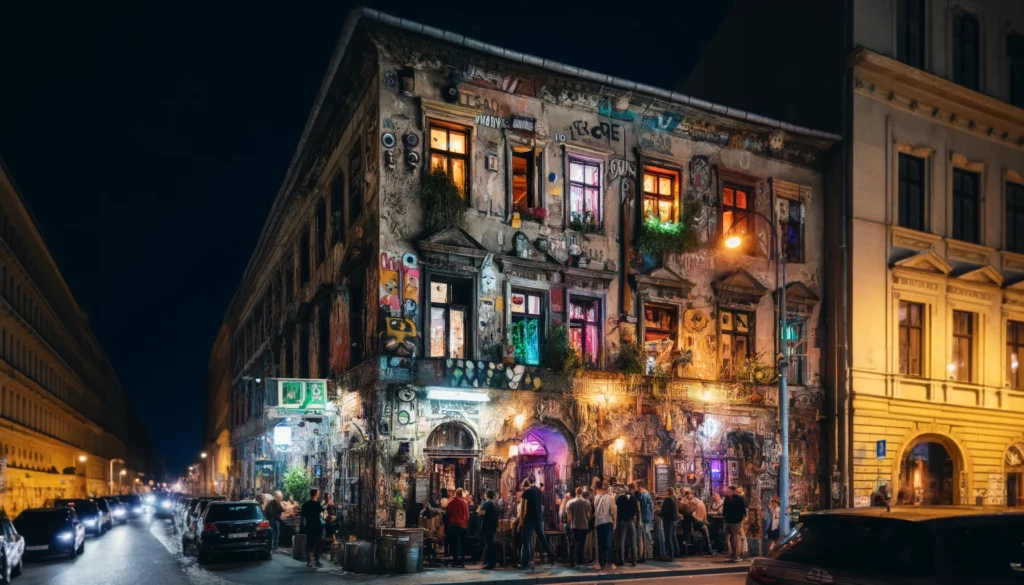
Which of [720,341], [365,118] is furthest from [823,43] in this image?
[365,118]

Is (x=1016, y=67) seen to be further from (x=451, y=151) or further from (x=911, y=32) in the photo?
(x=451, y=151)

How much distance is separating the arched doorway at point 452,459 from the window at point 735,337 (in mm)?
8536

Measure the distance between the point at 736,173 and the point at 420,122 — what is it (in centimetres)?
1026

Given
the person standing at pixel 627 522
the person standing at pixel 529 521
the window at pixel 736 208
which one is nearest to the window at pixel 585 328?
the person standing at pixel 627 522

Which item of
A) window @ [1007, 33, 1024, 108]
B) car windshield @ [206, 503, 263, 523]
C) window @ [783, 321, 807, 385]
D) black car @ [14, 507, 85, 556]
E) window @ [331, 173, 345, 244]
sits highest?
window @ [1007, 33, 1024, 108]

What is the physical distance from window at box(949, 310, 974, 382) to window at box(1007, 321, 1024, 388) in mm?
2037

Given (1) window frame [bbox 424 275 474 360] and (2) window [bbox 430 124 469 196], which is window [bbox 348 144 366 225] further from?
(1) window frame [bbox 424 275 474 360]

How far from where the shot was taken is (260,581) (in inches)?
725

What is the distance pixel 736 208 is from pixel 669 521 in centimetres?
1012

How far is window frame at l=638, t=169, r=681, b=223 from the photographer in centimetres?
2528

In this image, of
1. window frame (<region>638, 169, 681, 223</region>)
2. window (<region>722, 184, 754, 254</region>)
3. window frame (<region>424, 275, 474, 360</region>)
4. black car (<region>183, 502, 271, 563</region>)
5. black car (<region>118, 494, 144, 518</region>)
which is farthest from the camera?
black car (<region>118, 494, 144, 518</region>)

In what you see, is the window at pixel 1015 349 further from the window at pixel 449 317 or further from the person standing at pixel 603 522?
the window at pixel 449 317

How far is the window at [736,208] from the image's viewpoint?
87.7ft

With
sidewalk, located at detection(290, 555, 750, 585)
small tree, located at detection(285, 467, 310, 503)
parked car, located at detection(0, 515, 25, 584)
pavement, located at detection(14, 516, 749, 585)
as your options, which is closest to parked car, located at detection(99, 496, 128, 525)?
small tree, located at detection(285, 467, 310, 503)
